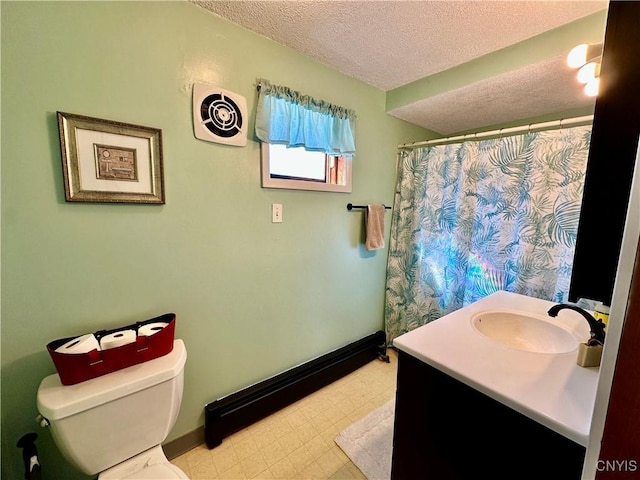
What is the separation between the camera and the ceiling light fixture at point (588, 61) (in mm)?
→ 1096

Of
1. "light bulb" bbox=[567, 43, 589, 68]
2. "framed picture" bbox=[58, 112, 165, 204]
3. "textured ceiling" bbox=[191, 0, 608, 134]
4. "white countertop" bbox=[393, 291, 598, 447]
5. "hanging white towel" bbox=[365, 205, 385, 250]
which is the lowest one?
"white countertop" bbox=[393, 291, 598, 447]

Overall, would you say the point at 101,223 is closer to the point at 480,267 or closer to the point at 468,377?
the point at 468,377

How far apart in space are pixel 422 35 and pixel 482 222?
122 cm

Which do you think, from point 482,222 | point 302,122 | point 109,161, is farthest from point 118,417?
point 482,222

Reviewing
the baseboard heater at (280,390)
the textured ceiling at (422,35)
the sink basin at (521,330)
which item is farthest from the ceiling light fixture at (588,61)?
the baseboard heater at (280,390)

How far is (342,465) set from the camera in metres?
1.36

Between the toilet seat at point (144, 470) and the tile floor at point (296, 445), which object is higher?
the toilet seat at point (144, 470)

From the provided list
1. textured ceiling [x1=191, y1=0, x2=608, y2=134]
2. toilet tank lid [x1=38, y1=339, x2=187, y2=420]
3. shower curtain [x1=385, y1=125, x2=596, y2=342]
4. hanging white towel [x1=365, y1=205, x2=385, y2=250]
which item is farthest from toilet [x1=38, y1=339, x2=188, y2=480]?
shower curtain [x1=385, y1=125, x2=596, y2=342]

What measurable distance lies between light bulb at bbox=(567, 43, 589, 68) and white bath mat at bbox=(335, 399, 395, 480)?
2.16 metres

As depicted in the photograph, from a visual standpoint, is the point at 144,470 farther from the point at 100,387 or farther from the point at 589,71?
the point at 589,71

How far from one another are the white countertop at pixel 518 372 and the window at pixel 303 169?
43.2 inches

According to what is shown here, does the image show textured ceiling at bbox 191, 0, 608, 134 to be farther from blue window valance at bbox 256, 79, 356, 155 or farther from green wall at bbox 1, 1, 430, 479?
blue window valance at bbox 256, 79, 356, 155

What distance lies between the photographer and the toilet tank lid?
2.81ft

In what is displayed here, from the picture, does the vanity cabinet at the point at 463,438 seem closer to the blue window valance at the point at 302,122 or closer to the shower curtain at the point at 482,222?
the shower curtain at the point at 482,222
